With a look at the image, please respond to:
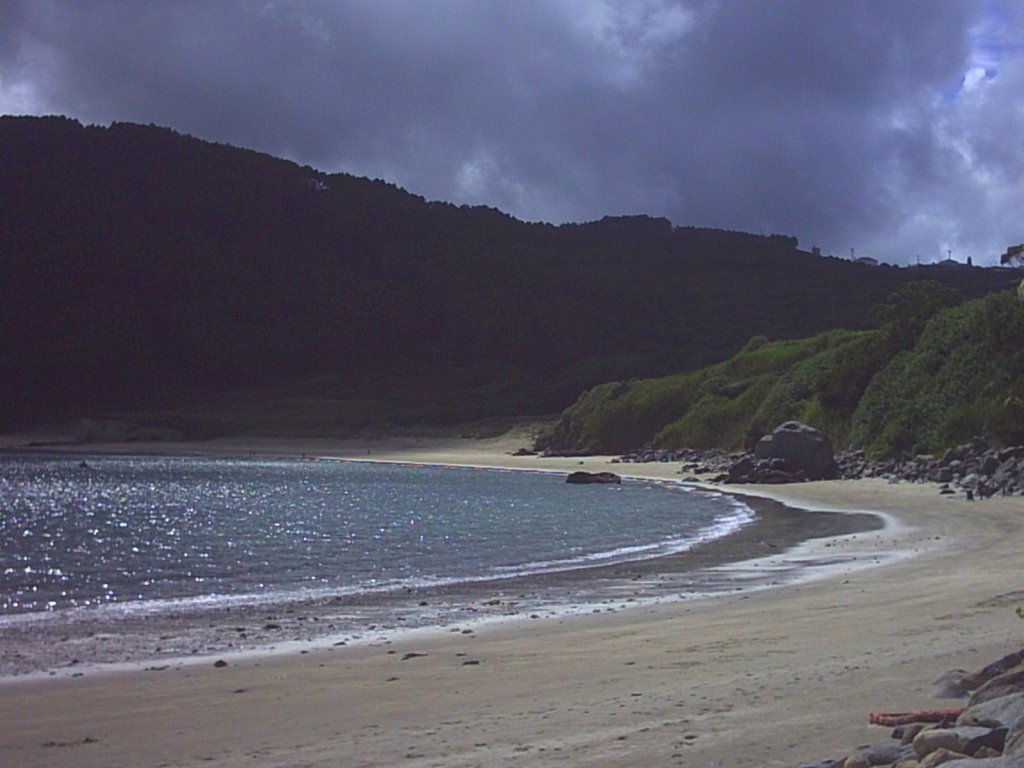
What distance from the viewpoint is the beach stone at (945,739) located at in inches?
219

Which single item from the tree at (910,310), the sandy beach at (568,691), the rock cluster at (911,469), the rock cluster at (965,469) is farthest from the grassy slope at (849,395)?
the sandy beach at (568,691)

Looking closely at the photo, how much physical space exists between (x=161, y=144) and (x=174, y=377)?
43426 mm

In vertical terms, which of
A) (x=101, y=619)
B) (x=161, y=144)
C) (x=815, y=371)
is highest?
(x=161, y=144)

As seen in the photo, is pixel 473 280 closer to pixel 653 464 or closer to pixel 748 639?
pixel 653 464

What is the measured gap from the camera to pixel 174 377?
11231 centimetres

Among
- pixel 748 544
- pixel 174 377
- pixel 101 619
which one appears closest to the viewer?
pixel 101 619

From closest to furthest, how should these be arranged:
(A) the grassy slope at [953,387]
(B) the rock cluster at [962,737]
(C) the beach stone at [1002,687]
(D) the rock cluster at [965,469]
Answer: (B) the rock cluster at [962,737]
(C) the beach stone at [1002,687]
(D) the rock cluster at [965,469]
(A) the grassy slope at [953,387]

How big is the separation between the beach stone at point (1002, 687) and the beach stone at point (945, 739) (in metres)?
0.67

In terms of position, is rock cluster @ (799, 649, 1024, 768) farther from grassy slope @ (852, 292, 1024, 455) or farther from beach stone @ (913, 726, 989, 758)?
grassy slope @ (852, 292, 1024, 455)

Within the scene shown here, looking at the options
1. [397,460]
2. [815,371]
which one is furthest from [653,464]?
[397,460]

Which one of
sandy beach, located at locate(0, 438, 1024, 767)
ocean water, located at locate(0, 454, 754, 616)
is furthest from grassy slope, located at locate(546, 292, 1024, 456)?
sandy beach, located at locate(0, 438, 1024, 767)

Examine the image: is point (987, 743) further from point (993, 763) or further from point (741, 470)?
point (741, 470)

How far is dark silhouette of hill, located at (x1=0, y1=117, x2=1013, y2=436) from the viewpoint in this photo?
107 metres

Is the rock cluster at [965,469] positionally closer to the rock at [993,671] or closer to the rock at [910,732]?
the rock at [993,671]
